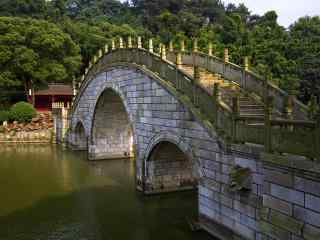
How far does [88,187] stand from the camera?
59.4 ft

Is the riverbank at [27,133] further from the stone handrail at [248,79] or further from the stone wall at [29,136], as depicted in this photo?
the stone handrail at [248,79]

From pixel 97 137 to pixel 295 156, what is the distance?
18.5 metres

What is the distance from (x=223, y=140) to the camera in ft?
34.1

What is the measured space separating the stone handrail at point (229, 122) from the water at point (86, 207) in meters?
3.86

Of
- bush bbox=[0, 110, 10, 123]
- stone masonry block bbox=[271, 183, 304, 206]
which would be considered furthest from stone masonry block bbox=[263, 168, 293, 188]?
bush bbox=[0, 110, 10, 123]

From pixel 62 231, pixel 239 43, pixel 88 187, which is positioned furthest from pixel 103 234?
pixel 239 43

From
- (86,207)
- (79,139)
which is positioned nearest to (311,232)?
(86,207)

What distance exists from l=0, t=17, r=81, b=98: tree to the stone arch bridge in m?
16.7

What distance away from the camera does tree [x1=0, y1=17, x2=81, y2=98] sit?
36.2m

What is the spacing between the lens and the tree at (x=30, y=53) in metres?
36.2

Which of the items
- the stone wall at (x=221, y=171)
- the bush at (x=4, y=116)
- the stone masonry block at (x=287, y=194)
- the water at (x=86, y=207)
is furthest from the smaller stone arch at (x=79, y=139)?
the stone masonry block at (x=287, y=194)

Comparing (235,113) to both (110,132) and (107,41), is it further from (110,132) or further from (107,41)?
(107,41)

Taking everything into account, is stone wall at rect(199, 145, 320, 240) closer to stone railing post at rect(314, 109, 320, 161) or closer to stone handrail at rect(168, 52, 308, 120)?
stone railing post at rect(314, 109, 320, 161)

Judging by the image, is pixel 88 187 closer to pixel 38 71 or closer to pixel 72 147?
pixel 72 147
